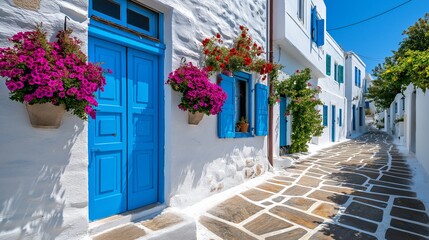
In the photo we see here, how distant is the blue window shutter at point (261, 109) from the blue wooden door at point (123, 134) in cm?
291

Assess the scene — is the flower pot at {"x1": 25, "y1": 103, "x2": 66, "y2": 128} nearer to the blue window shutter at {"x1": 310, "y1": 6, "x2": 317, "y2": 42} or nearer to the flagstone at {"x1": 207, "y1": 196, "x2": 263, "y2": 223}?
the flagstone at {"x1": 207, "y1": 196, "x2": 263, "y2": 223}

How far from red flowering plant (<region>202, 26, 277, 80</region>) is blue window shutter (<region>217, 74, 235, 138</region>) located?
201 mm

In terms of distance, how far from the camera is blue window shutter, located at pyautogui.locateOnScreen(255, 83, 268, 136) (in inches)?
231

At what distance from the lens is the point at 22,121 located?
2.23 meters

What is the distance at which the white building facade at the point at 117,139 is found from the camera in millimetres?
2234

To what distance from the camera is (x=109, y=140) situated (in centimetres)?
305

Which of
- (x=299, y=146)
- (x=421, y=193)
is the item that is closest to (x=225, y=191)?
(x=421, y=193)

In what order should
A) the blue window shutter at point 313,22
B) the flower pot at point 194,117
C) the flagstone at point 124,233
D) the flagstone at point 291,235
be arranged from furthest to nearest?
the blue window shutter at point 313,22
the flower pot at point 194,117
the flagstone at point 291,235
the flagstone at point 124,233

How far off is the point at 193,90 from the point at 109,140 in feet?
4.25

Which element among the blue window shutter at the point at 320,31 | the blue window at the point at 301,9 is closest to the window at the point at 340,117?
the blue window shutter at the point at 320,31

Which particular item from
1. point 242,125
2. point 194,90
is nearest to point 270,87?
point 242,125

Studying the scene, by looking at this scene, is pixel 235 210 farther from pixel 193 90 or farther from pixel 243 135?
pixel 193 90

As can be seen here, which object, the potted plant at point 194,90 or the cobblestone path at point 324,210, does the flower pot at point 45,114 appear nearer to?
the potted plant at point 194,90

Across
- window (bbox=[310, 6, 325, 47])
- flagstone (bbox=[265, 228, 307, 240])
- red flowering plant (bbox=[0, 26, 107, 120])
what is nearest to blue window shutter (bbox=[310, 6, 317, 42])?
window (bbox=[310, 6, 325, 47])
